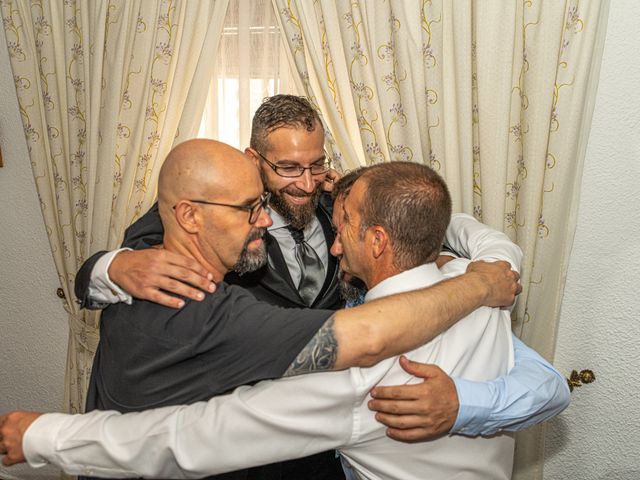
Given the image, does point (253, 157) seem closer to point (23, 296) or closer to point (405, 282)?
point (405, 282)

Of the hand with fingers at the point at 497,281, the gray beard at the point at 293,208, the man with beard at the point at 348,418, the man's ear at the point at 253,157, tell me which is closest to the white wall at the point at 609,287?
the hand with fingers at the point at 497,281

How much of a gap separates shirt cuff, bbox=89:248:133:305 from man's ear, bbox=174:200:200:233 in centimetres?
24

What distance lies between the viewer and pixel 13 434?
1.41 m

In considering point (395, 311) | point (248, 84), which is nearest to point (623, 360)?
point (395, 311)

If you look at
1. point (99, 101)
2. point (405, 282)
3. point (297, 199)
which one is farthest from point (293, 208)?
point (99, 101)

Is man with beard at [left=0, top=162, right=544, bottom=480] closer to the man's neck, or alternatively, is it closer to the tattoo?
the tattoo

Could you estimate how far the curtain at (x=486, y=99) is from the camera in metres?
2.19

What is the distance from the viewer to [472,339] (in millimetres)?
1504

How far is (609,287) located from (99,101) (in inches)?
94.3

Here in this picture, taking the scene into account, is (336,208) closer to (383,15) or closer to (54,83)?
(383,15)

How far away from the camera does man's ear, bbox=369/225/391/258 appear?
Answer: 152 centimetres

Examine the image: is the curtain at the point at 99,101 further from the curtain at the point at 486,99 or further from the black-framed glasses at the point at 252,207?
the black-framed glasses at the point at 252,207

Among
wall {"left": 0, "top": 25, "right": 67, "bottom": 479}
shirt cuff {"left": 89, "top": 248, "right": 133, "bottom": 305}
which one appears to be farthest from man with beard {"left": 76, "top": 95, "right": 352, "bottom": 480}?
wall {"left": 0, "top": 25, "right": 67, "bottom": 479}

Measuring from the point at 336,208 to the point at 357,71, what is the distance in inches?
34.4
